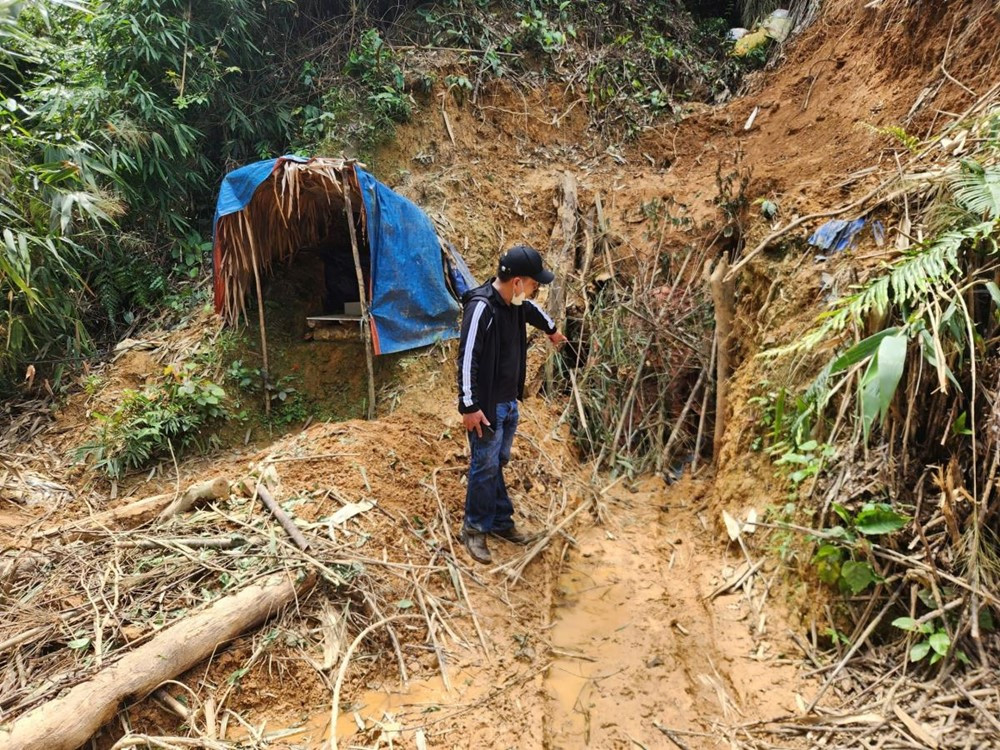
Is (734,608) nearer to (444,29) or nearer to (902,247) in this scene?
(902,247)

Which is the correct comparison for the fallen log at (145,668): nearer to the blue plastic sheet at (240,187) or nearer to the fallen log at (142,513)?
the fallen log at (142,513)

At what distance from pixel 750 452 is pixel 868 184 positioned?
71.4 inches

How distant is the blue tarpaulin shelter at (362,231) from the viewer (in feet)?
15.8

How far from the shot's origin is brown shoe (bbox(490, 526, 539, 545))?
3725mm

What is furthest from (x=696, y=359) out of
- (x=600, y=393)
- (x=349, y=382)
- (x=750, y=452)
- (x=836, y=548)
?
(x=349, y=382)

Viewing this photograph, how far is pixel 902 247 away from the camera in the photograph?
9.62 ft

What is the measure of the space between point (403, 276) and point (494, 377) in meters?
2.20

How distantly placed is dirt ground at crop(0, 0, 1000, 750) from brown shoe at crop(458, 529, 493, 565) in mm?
75

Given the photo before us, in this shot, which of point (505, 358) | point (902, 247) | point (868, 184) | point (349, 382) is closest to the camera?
point (902, 247)

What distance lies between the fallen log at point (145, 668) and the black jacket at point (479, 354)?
1216mm

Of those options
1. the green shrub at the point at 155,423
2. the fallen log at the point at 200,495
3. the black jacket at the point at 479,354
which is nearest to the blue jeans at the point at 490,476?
the black jacket at the point at 479,354

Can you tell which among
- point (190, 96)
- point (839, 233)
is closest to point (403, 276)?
point (839, 233)

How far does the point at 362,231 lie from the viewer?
5719mm

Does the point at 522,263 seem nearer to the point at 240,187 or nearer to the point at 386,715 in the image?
the point at 386,715
